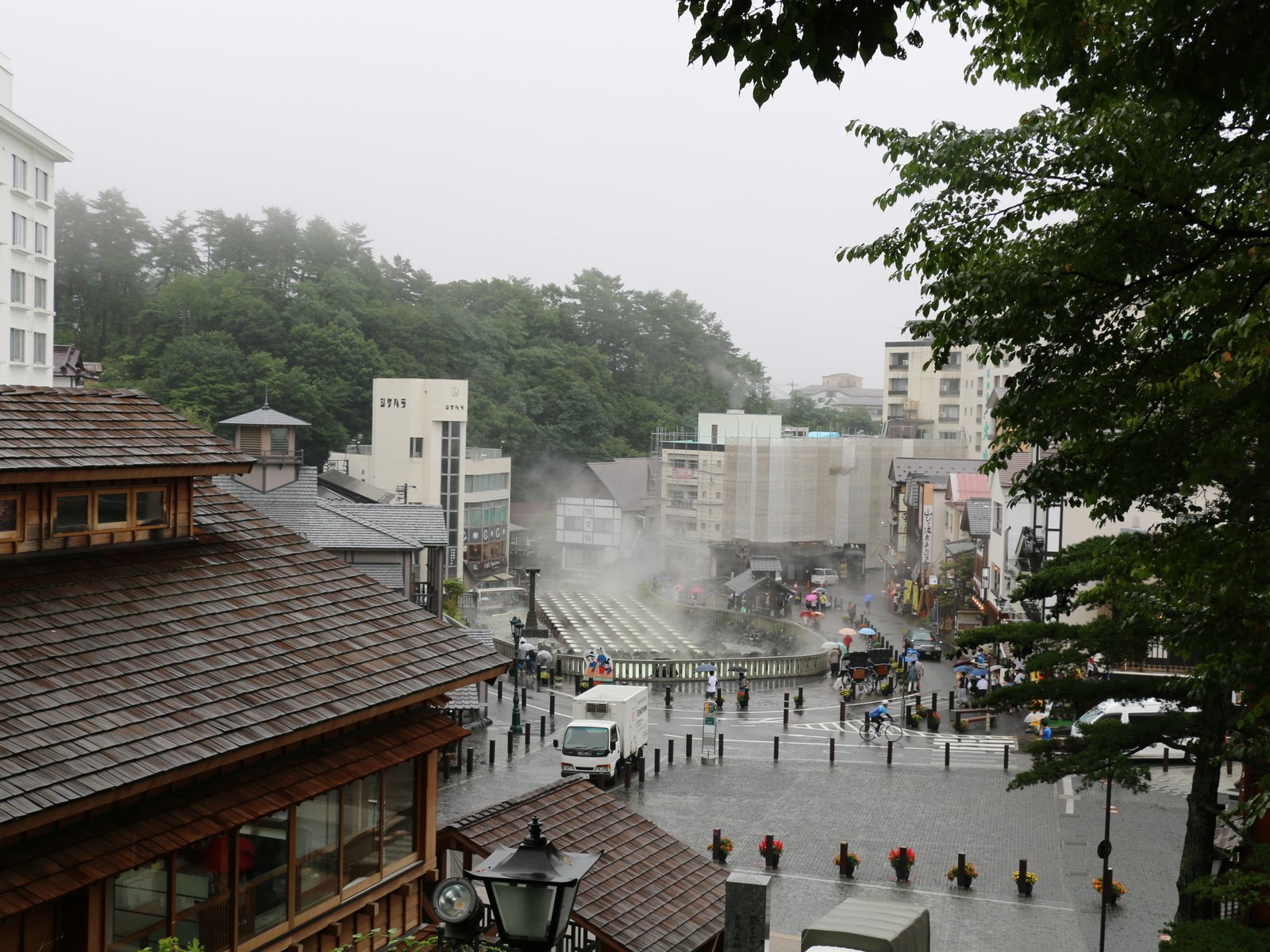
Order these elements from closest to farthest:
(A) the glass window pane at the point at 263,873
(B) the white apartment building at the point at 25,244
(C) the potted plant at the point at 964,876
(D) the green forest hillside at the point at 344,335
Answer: (A) the glass window pane at the point at 263,873 → (C) the potted plant at the point at 964,876 → (B) the white apartment building at the point at 25,244 → (D) the green forest hillside at the point at 344,335

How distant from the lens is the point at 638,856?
547 inches

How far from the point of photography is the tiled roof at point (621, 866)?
12367 millimetres

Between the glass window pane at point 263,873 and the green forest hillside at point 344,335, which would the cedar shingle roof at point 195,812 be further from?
the green forest hillside at point 344,335

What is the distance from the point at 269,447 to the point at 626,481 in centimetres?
5705

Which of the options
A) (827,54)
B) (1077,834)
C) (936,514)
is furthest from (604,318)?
(827,54)

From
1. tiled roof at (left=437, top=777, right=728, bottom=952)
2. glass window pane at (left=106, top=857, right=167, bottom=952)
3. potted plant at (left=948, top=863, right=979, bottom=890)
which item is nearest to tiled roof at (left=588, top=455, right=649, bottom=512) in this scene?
potted plant at (left=948, top=863, right=979, bottom=890)

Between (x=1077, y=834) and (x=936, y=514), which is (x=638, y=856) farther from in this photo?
(x=936, y=514)

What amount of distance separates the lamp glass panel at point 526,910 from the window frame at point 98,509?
6.36 meters

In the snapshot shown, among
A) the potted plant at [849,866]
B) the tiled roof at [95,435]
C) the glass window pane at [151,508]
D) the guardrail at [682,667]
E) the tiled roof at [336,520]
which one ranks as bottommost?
the guardrail at [682,667]

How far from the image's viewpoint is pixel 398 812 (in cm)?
1149

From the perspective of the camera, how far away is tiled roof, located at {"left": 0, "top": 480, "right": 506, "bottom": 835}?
8406mm

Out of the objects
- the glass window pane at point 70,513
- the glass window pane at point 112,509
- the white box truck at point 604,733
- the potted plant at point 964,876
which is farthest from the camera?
the white box truck at point 604,733

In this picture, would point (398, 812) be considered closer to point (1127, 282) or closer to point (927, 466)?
point (1127, 282)

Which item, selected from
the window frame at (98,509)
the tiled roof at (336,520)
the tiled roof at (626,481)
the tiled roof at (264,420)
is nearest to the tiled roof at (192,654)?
the window frame at (98,509)
